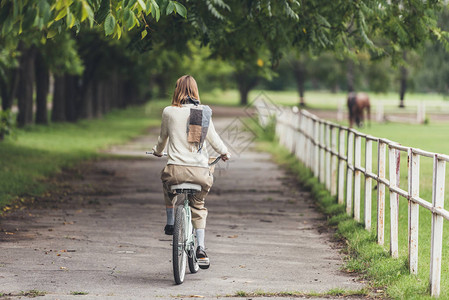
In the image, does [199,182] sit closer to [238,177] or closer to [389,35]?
[389,35]

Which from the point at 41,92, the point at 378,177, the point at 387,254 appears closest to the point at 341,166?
the point at 378,177

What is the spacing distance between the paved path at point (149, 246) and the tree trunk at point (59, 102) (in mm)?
19180

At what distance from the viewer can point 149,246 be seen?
9.98 metres

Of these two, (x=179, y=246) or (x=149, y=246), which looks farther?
(x=149, y=246)

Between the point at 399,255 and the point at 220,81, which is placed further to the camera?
the point at 220,81

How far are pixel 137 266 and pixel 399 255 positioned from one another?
2646mm

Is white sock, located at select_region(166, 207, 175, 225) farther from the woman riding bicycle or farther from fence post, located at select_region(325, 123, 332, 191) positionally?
fence post, located at select_region(325, 123, 332, 191)

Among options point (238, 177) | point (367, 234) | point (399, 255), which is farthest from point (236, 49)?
point (399, 255)

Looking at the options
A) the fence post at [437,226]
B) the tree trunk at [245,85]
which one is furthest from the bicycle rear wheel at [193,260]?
the tree trunk at [245,85]

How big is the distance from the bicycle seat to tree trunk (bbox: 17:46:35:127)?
22.5 meters

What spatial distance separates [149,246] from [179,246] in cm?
241

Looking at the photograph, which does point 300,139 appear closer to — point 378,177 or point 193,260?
point 378,177

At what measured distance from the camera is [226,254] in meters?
9.59

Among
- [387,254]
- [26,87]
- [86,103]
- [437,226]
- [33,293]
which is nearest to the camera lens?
[437,226]
